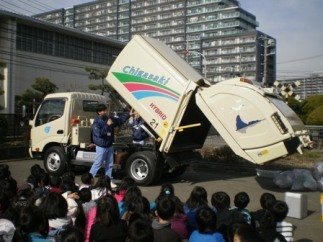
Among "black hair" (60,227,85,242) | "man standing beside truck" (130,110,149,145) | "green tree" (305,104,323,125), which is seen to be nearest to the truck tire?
"man standing beside truck" (130,110,149,145)

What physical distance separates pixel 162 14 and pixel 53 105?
300 feet

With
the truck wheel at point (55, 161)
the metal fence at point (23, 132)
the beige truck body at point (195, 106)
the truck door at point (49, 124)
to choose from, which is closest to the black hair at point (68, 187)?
the beige truck body at point (195, 106)

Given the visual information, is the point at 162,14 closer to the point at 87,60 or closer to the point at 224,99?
the point at 87,60

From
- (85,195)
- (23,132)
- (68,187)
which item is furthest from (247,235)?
(23,132)

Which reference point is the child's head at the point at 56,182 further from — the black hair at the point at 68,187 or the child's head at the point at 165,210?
the child's head at the point at 165,210

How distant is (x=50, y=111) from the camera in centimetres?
1082

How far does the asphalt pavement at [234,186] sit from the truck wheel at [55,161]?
59 centimetres

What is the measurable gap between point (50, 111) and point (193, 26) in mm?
88944

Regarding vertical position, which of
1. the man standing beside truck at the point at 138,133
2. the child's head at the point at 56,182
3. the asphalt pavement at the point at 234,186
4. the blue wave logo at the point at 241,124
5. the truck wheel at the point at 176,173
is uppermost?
the blue wave logo at the point at 241,124

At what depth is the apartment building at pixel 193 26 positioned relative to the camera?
81375 millimetres

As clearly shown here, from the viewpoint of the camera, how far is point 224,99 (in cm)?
834

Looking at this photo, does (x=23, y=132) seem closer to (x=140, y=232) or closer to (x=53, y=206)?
(x=53, y=206)

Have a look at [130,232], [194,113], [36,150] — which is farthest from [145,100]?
[130,232]

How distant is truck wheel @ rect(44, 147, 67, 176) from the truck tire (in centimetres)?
199
